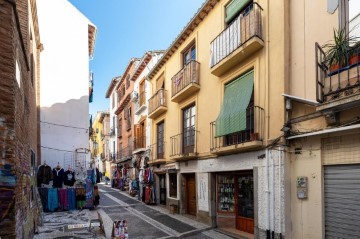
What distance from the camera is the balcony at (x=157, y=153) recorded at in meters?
17.6

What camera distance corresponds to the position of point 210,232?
10805 mm

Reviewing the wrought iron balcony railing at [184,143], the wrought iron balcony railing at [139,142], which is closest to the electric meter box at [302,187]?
the wrought iron balcony railing at [184,143]

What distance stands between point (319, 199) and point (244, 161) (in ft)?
10.1

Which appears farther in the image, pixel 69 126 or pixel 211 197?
pixel 69 126

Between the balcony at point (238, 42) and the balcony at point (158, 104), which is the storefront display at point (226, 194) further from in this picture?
the balcony at point (158, 104)

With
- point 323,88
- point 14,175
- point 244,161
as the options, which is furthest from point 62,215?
point 323,88

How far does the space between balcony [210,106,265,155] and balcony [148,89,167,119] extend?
590 centimetres

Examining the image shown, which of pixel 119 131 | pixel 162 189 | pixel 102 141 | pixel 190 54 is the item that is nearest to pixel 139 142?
pixel 162 189

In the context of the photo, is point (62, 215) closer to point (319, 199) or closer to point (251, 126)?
point (251, 126)

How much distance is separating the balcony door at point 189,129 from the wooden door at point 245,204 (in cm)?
369

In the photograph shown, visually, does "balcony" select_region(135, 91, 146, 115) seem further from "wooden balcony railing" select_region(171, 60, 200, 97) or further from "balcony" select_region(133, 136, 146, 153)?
"wooden balcony railing" select_region(171, 60, 200, 97)

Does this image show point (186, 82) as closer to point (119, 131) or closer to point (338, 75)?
point (338, 75)

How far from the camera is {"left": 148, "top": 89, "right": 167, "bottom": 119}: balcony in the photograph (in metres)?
17.0

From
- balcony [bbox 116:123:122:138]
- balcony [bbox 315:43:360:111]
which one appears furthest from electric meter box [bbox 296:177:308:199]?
balcony [bbox 116:123:122:138]
